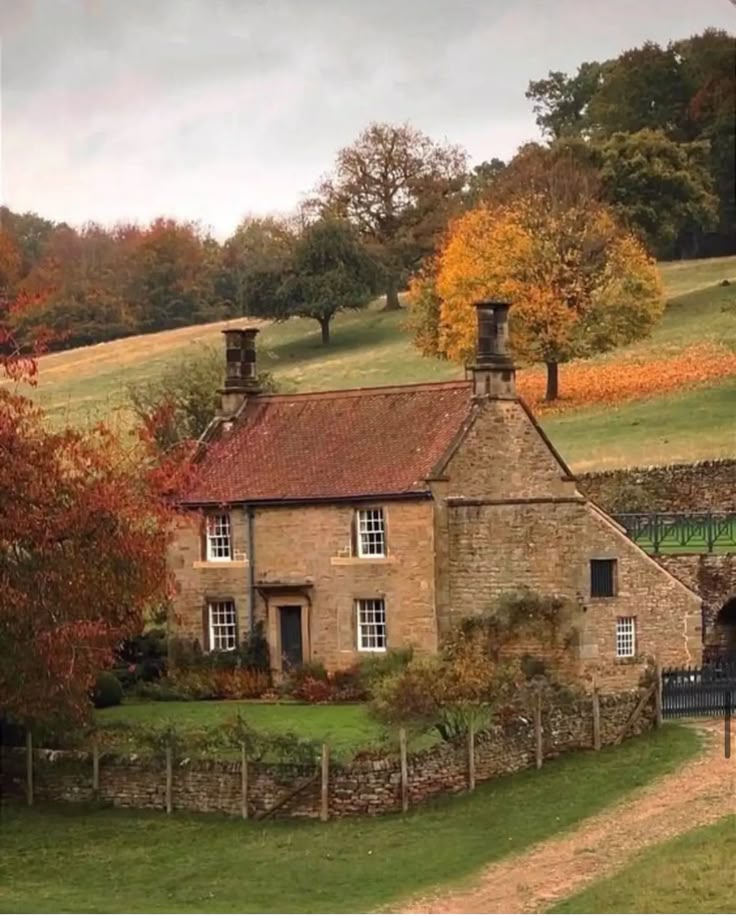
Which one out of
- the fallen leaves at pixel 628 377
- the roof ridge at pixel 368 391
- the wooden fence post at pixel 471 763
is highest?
the roof ridge at pixel 368 391

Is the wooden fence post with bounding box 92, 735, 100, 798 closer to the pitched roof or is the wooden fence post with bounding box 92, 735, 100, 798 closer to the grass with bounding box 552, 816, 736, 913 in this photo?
the pitched roof

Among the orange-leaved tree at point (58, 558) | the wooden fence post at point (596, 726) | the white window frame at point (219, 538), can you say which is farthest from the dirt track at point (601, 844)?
the white window frame at point (219, 538)

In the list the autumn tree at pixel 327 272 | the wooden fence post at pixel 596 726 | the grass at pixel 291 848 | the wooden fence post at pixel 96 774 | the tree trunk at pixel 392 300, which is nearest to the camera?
the grass at pixel 291 848

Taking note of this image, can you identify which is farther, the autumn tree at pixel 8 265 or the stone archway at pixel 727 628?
the autumn tree at pixel 8 265

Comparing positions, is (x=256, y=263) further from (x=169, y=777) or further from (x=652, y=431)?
(x=169, y=777)

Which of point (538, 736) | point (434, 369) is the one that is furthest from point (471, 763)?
point (434, 369)

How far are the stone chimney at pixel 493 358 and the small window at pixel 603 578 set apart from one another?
4585 mm

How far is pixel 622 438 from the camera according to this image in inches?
2589

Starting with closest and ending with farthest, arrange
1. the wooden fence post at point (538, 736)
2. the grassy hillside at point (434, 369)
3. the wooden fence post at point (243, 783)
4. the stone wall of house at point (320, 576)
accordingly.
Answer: the wooden fence post at point (243, 783) < the wooden fence post at point (538, 736) < the stone wall of house at point (320, 576) < the grassy hillside at point (434, 369)

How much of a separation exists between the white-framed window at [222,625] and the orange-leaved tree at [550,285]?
106 ft

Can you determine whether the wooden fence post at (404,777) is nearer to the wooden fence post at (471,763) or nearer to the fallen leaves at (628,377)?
the wooden fence post at (471,763)

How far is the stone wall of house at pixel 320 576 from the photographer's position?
39031mm

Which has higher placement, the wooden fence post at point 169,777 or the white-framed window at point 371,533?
the white-framed window at point 371,533

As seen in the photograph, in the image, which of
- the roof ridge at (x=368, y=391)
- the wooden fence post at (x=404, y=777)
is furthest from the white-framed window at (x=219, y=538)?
the wooden fence post at (x=404, y=777)
